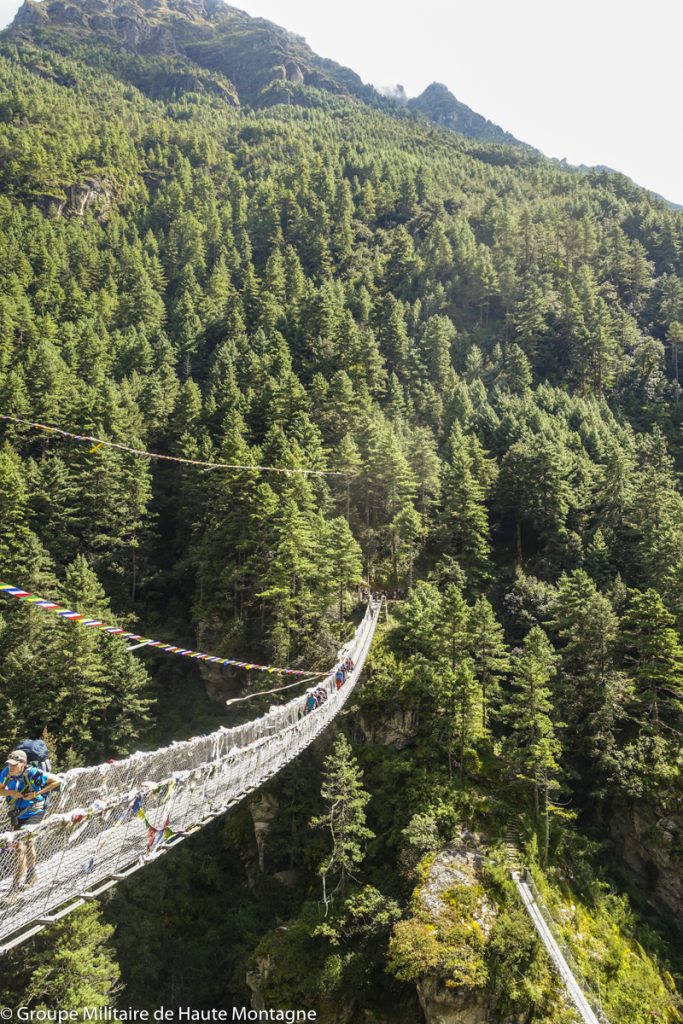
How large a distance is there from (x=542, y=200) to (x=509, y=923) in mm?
75581

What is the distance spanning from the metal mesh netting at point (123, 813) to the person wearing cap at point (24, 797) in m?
0.06

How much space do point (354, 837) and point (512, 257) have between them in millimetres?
56959

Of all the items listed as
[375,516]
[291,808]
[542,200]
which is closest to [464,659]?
[291,808]

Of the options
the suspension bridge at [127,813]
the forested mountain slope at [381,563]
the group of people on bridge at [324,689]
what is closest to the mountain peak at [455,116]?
the forested mountain slope at [381,563]

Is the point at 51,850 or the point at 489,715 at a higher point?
the point at 51,850

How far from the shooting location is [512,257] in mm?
60031

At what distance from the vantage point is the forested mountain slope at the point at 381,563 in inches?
704

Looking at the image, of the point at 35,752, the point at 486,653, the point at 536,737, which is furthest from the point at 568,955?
the point at 35,752

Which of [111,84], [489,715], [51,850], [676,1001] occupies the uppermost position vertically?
[111,84]

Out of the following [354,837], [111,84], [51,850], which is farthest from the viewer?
[111,84]

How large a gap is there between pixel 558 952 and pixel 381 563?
57.9 ft

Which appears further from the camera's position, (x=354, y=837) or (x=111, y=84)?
(x=111, y=84)

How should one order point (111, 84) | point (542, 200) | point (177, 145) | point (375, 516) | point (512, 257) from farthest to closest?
point (111, 84)
point (177, 145)
point (542, 200)
point (512, 257)
point (375, 516)

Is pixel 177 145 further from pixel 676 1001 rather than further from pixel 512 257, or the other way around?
pixel 676 1001
